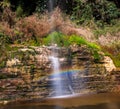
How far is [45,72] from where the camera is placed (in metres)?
12.8

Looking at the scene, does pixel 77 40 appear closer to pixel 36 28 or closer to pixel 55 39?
pixel 55 39

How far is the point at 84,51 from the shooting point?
1366cm

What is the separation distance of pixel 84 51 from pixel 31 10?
571cm

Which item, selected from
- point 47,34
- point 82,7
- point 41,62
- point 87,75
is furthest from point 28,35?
point 82,7

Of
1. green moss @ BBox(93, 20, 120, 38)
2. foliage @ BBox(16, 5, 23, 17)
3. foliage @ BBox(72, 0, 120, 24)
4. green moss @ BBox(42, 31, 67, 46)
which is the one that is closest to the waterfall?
green moss @ BBox(42, 31, 67, 46)

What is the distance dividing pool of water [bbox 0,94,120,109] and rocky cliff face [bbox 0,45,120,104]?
617 millimetres

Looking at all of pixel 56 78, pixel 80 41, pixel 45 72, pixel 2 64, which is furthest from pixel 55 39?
pixel 2 64

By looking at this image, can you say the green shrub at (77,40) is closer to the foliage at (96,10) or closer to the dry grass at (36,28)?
the dry grass at (36,28)

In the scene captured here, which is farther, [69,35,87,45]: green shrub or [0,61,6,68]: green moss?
[69,35,87,45]: green shrub

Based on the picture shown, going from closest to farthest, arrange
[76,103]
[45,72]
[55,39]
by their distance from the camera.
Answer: [76,103] → [45,72] → [55,39]

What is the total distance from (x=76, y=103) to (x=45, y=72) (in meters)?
2.13

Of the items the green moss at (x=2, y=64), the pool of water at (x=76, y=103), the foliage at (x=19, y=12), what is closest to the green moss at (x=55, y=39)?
the green moss at (x=2, y=64)

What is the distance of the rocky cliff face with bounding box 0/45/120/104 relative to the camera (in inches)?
478

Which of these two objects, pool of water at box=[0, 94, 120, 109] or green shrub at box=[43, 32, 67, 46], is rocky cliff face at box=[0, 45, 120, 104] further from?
pool of water at box=[0, 94, 120, 109]
